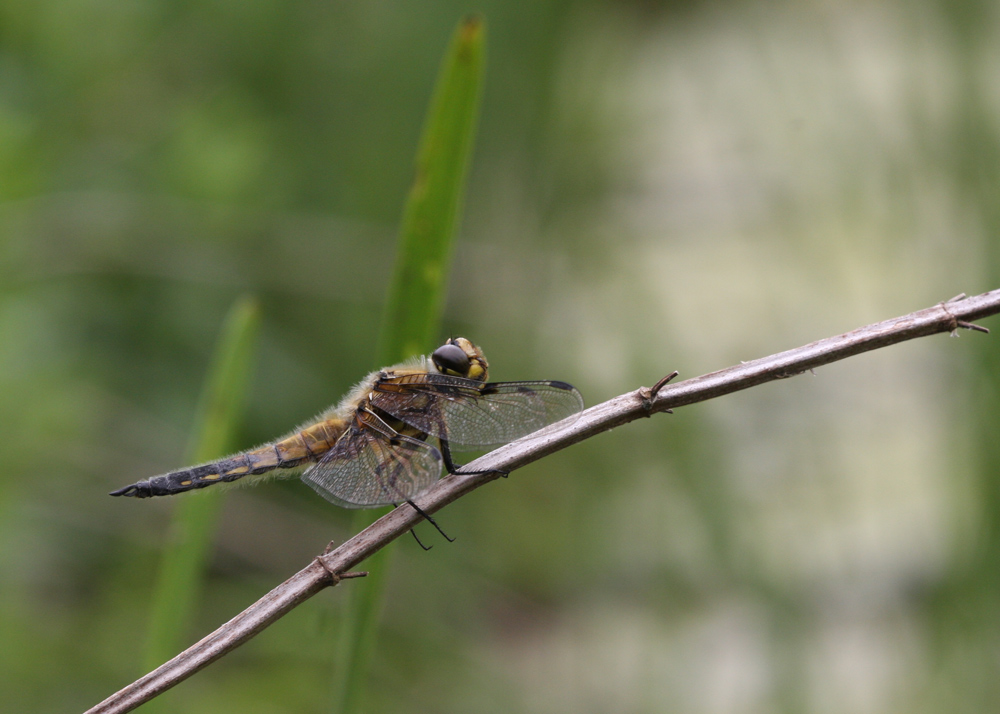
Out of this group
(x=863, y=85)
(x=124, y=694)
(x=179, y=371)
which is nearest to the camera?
(x=124, y=694)

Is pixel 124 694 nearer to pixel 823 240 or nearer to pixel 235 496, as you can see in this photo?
pixel 235 496

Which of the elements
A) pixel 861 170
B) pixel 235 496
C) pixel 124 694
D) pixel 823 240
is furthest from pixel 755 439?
pixel 124 694

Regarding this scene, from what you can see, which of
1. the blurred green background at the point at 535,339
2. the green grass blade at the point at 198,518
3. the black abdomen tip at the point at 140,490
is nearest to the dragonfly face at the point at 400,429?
the black abdomen tip at the point at 140,490

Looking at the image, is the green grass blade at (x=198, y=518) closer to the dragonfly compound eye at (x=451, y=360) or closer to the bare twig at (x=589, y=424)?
the bare twig at (x=589, y=424)

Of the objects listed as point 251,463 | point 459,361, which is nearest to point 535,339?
point 459,361

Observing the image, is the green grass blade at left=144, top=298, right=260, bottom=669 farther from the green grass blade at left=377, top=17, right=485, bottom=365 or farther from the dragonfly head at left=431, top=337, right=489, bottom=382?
the dragonfly head at left=431, top=337, right=489, bottom=382

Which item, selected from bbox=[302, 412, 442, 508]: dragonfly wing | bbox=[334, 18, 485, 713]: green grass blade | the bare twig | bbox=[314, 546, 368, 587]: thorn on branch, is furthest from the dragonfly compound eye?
bbox=[314, 546, 368, 587]: thorn on branch
